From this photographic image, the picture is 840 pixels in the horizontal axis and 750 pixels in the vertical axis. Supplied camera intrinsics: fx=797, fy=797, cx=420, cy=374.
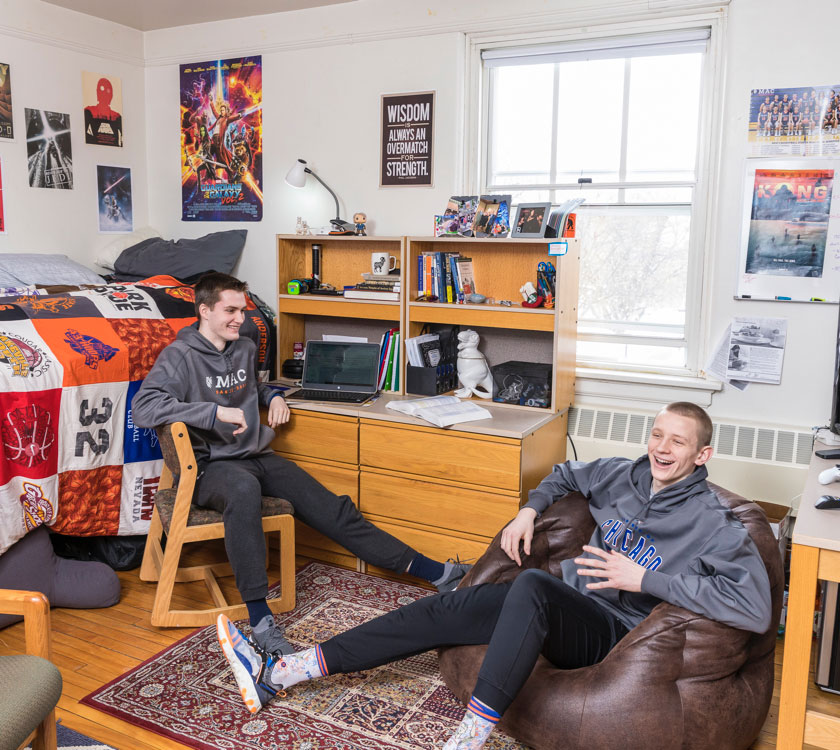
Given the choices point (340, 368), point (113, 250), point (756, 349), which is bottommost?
point (340, 368)

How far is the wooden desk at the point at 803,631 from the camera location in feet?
5.96

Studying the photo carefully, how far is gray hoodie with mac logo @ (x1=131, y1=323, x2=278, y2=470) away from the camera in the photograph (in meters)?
2.77

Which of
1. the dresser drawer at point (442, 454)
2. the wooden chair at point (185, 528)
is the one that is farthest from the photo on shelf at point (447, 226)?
the wooden chair at point (185, 528)

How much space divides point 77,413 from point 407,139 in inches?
74.7

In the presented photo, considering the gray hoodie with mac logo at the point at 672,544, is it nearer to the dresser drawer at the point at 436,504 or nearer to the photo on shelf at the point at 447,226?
the dresser drawer at the point at 436,504

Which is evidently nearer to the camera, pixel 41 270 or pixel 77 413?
pixel 77 413

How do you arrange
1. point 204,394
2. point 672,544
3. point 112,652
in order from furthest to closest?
point 204,394 < point 112,652 < point 672,544

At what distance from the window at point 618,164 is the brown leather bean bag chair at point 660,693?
5.19 ft

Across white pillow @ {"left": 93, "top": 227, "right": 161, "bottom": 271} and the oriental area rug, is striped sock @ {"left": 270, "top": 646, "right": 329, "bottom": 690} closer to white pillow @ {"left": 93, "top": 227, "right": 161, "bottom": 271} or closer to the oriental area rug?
the oriental area rug

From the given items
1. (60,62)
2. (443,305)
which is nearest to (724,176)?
(443,305)

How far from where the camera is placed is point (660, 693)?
1928mm

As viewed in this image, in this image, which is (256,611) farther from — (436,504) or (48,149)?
(48,149)

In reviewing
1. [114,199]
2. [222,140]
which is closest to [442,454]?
[222,140]

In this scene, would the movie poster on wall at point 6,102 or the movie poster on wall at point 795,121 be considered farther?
the movie poster on wall at point 6,102
